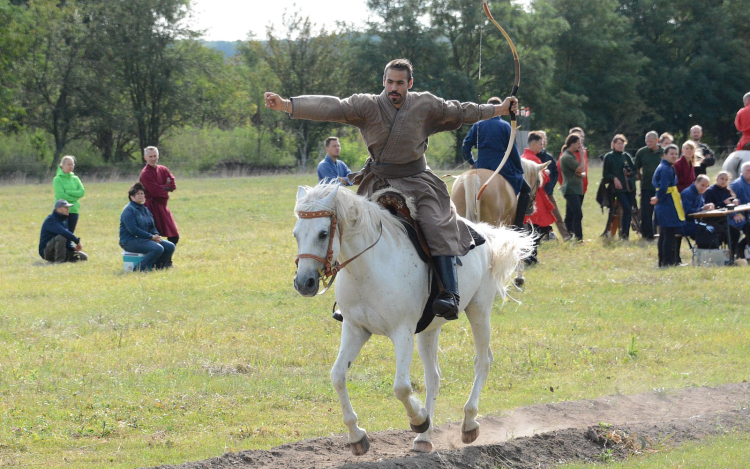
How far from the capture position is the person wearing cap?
697 inches

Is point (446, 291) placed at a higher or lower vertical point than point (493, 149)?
lower

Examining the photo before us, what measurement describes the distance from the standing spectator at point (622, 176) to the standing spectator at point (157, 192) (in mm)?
9470

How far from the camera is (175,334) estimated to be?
1070 centimetres

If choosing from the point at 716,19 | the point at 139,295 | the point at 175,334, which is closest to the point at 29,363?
the point at 175,334

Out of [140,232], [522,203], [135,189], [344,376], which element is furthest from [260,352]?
[135,189]

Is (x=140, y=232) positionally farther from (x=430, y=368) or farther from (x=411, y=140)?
(x=411, y=140)

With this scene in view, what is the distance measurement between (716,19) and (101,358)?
195 ft

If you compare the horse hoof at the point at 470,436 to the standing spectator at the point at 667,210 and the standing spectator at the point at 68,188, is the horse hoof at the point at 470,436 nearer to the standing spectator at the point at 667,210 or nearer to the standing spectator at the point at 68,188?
the standing spectator at the point at 667,210

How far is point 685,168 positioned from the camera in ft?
55.0

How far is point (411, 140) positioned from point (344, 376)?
1.77 m

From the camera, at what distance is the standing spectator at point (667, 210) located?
1534 cm

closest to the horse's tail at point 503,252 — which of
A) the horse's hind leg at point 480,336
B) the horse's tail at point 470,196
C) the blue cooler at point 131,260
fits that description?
the horse's hind leg at point 480,336

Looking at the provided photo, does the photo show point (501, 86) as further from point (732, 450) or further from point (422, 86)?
point (732, 450)

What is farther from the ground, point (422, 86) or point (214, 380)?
point (422, 86)
